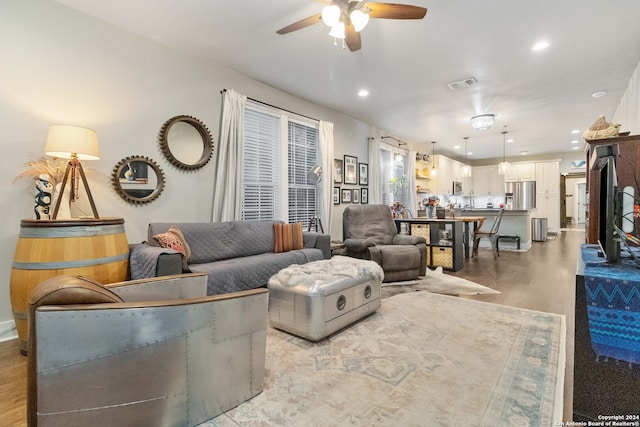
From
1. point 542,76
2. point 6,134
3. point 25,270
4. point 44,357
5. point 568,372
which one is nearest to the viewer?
point 44,357

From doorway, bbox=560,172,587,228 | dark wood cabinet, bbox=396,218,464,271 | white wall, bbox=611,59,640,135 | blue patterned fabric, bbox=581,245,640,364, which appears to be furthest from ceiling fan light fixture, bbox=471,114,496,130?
doorway, bbox=560,172,587,228

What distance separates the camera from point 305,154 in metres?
4.86

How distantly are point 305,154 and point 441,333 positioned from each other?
11.0ft

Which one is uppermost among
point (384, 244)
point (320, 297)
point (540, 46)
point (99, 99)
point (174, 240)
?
point (540, 46)

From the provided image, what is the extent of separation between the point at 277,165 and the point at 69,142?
249 cm

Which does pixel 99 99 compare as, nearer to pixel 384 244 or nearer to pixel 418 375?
pixel 418 375

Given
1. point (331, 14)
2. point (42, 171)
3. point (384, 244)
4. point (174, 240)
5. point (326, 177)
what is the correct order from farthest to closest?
point (326, 177)
point (384, 244)
point (174, 240)
point (42, 171)
point (331, 14)

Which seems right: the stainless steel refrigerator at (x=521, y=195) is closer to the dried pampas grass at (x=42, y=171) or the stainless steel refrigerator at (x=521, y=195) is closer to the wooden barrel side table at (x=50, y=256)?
the wooden barrel side table at (x=50, y=256)

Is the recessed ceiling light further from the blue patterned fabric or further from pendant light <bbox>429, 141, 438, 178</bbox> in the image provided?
pendant light <bbox>429, 141, 438, 178</bbox>

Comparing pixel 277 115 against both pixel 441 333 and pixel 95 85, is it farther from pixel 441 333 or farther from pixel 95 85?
pixel 441 333

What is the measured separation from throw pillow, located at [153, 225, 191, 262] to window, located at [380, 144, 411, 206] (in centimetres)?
460

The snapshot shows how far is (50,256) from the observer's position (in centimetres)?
199

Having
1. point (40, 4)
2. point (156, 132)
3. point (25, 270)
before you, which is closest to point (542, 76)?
point (156, 132)

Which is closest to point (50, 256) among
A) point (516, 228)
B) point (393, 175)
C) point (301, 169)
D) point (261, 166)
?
point (261, 166)
